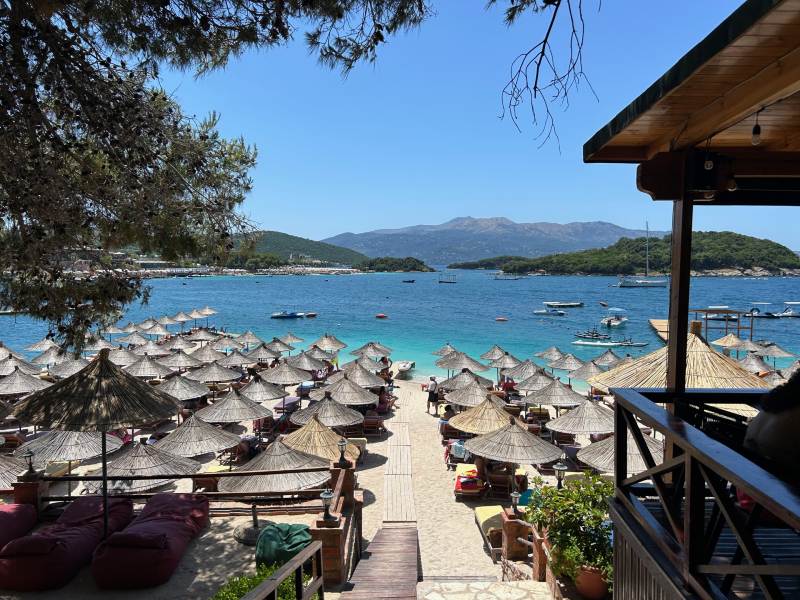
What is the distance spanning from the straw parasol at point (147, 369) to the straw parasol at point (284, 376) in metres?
3.79

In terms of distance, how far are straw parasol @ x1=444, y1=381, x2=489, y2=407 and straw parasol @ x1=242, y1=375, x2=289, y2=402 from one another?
5.30 m

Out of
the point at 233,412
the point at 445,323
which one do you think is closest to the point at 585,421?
the point at 233,412

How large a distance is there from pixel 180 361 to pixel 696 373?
18517mm

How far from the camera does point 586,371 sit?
68.9 feet

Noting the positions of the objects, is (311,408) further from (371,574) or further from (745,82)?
(745,82)

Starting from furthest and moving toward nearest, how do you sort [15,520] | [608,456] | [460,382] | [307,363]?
[307,363], [460,382], [608,456], [15,520]

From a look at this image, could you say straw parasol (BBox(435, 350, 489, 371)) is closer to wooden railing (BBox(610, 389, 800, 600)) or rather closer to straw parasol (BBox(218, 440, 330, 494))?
straw parasol (BBox(218, 440, 330, 494))

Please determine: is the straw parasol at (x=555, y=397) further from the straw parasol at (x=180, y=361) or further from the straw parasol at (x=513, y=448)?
the straw parasol at (x=180, y=361)

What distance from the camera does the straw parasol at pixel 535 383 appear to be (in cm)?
1776

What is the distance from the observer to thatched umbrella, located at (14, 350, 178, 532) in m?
6.25

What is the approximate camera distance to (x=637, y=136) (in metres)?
3.24

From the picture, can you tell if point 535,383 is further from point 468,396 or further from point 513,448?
point 513,448

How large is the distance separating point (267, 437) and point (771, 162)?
1360 centimetres

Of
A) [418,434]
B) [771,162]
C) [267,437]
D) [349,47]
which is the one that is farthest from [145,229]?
[418,434]
